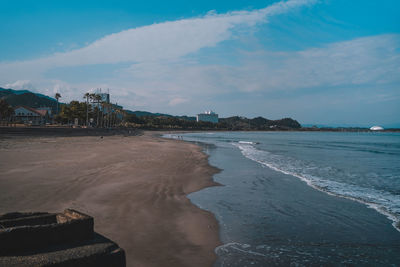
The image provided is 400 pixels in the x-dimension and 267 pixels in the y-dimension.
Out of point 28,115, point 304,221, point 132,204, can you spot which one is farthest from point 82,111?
point 304,221

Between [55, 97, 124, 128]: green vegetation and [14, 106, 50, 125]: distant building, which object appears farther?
[14, 106, 50, 125]: distant building

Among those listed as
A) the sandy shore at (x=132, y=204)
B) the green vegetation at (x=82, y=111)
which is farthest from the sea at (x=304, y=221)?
the green vegetation at (x=82, y=111)

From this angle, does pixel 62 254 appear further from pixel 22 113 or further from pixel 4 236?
pixel 22 113

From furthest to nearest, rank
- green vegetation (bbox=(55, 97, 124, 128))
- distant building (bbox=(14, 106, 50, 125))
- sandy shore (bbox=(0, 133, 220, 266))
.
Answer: distant building (bbox=(14, 106, 50, 125)) → green vegetation (bbox=(55, 97, 124, 128)) → sandy shore (bbox=(0, 133, 220, 266))

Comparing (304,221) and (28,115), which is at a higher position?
(28,115)

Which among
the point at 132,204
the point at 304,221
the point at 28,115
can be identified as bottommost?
the point at 304,221

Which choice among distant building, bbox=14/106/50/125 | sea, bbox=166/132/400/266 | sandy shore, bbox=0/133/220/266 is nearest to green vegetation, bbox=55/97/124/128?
distant building, bbox=14/106/50/125

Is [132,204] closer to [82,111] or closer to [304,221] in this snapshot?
[304,221]

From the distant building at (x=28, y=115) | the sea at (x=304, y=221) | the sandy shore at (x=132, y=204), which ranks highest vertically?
the distant building at (x=28, y=115)

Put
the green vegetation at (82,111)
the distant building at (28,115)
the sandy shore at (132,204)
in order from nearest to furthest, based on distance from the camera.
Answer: the sandy shore at (132,204), the green vegetation at (82,111), the distant building at (28,115)

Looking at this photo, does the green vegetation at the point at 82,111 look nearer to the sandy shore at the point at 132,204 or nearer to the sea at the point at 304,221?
the sandy shore at the point at 132,204

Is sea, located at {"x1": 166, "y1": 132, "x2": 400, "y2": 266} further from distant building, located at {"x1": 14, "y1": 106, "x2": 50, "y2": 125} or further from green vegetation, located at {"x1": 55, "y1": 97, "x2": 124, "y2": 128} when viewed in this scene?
distant building, located at {"x1": 14, "y1": 106, "x2": 50, "y2": 125}

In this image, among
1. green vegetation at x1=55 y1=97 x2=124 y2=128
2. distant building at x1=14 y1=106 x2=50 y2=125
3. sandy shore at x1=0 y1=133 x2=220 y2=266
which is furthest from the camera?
distant building at x1=14 y1=106 x2=50 y2=125

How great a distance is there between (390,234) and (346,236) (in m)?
1.11
